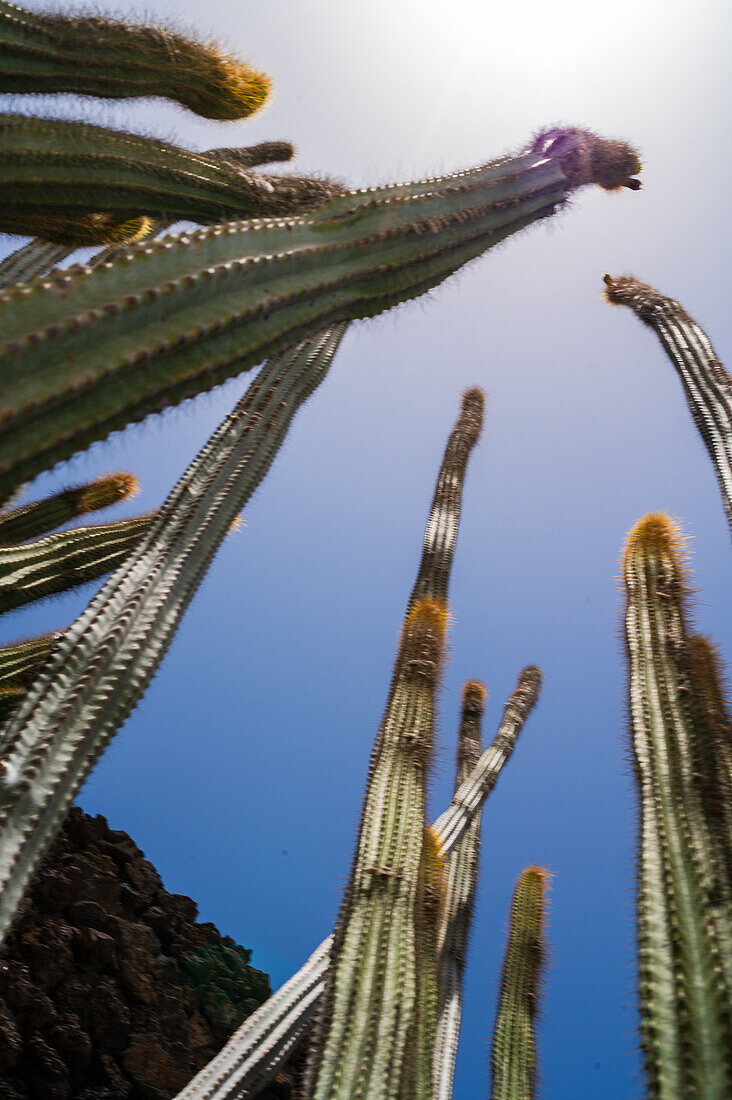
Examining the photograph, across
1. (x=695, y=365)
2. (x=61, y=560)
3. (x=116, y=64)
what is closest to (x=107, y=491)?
(x=61, y=560)

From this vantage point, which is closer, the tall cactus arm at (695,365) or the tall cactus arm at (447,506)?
the tall cactus arm at (695,365)

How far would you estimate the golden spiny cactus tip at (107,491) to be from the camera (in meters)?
4.11

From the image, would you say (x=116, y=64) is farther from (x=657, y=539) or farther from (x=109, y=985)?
(x=109, y=985)

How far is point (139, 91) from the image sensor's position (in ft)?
8.64

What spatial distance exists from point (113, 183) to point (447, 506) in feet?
→ 7.92

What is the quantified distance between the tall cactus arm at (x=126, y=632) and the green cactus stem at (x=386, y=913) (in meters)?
0.93

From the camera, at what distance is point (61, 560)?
143 inches

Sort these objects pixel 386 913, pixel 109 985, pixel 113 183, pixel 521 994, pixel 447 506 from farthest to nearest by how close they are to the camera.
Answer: pixel 109 985, pixel 447 506, pixel 521 994, pixel 113 183, pixel 386 913

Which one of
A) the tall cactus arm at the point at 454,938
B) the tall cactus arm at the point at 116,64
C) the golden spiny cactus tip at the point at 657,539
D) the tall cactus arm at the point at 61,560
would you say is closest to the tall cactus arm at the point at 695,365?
the golden spiny cactus tip at the point at 657,539

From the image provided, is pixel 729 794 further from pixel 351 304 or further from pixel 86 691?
pixel 86 691

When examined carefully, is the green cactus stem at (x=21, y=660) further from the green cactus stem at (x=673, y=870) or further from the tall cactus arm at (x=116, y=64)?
the green cactus stem at (x=673, y=870)

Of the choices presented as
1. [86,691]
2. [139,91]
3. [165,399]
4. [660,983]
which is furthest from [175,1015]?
[139,91]

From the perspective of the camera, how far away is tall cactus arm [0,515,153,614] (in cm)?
340

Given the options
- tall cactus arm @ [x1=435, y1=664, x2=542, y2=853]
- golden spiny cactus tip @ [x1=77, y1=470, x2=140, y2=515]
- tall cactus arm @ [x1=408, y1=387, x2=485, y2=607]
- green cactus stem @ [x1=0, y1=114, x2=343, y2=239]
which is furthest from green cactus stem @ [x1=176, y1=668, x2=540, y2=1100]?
green cactus stem @ [x1=0, y1=114, x2=343, y2=239]
